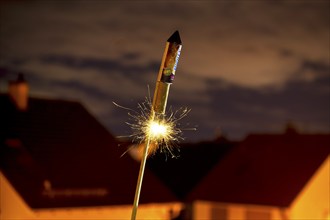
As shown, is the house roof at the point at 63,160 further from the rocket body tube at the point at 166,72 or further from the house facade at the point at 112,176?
the rocket body tube at the point at 166,72

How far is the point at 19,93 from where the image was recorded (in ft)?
70.3

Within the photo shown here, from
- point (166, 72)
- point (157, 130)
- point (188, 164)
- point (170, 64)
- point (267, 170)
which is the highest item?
point (188, 164)

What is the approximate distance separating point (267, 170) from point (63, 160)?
888cm

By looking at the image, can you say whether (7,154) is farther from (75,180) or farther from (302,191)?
(302,191)

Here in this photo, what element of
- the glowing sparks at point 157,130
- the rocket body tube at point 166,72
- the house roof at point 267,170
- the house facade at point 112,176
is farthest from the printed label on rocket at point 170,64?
the house roof at point 267,170

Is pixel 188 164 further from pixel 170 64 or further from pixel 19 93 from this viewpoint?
pixel 170 64

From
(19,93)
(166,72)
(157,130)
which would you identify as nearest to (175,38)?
(166,72)

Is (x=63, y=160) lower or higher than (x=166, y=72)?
higher

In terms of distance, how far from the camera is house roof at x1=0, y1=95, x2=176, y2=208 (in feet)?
61.2

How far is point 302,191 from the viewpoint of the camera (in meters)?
21.3

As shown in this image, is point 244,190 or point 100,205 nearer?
point 100,205

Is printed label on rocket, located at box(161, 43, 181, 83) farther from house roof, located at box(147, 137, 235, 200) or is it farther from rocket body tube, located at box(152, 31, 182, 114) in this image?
house roof, located at box(147, 137, 235, 200)

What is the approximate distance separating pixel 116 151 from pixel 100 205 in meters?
3.48

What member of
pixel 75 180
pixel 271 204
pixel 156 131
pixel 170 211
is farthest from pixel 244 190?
pixel 156 131
